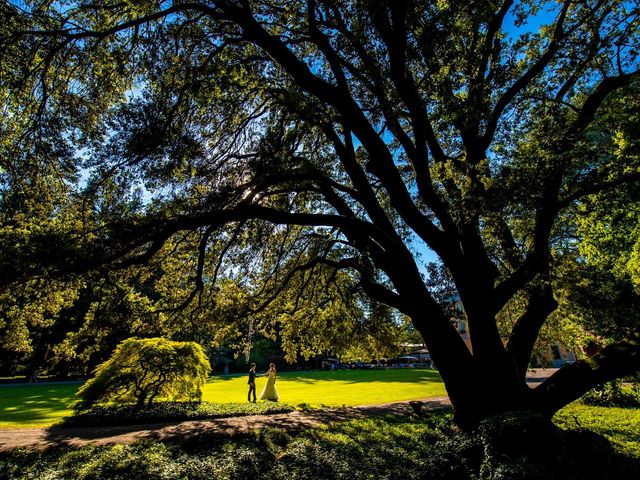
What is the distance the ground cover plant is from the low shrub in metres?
4.59

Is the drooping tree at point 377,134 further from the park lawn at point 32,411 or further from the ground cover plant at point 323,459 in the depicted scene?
the park lawn at point 32,411

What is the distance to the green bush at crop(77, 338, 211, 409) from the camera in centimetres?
1294

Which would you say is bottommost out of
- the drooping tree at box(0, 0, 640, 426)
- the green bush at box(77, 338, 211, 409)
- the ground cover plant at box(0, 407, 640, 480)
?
the ground cover plant at box(0, 407, 640, 480)

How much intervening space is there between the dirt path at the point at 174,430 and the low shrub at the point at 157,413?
0.83m

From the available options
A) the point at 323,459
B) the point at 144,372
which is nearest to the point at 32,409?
the point at 144,372

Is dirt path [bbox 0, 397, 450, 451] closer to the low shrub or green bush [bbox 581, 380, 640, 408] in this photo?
the low shrub

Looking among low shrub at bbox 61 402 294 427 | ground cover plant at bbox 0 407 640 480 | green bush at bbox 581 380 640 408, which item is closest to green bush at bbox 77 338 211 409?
low shrub at bbox 61 402 294 427

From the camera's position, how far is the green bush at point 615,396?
47.2 feet

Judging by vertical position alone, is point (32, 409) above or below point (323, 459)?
below

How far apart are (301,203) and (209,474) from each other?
26.9ft

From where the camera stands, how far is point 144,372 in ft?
44.5

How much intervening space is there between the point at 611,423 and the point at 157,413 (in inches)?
605

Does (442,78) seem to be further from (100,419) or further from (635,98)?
(100,419)

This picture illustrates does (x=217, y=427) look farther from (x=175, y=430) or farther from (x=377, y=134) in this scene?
(x=377, y=134)
